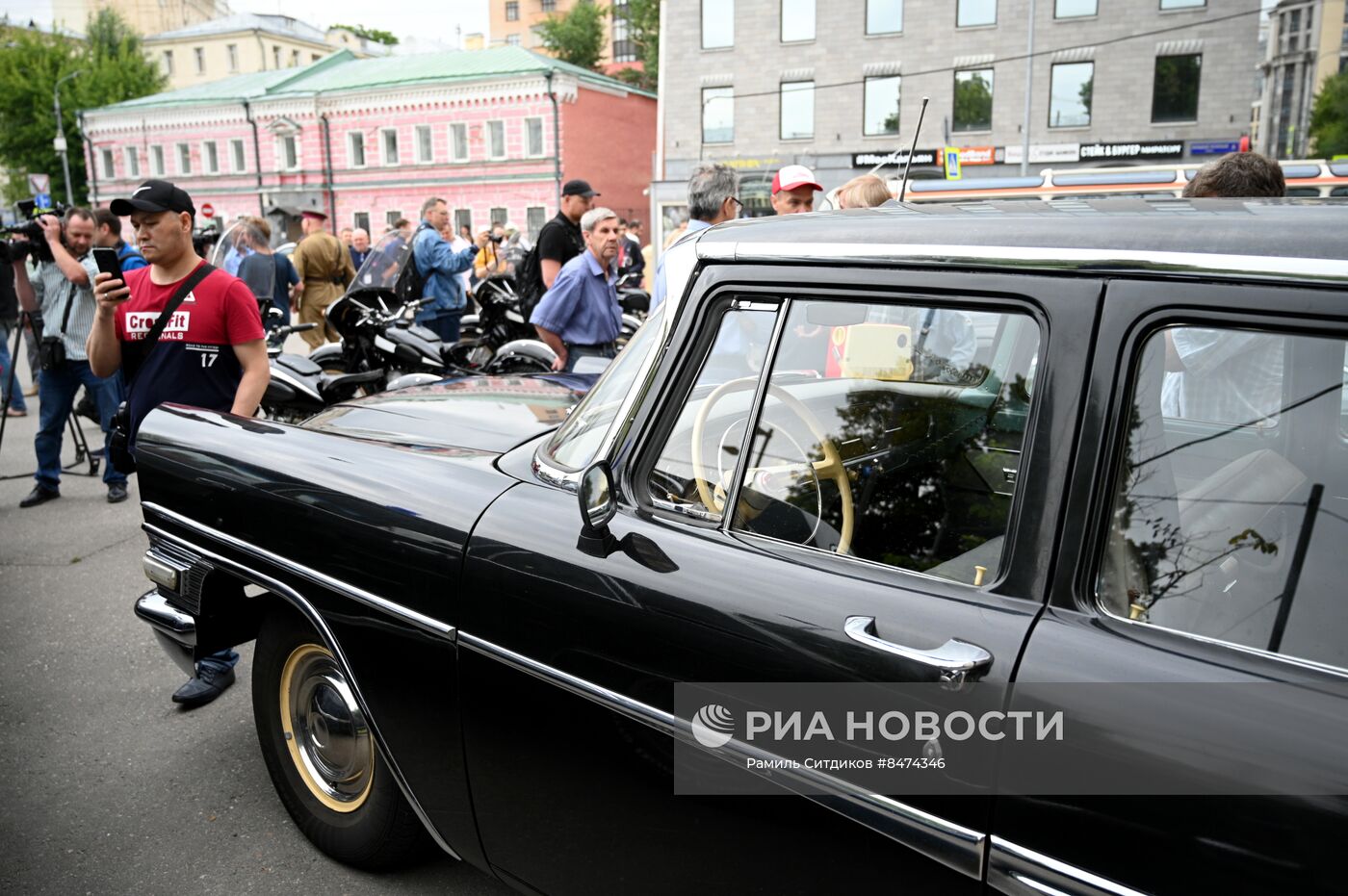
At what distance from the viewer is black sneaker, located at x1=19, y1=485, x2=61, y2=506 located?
22.0ft

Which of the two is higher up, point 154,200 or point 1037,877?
point 154,200

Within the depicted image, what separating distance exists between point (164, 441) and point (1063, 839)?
8.54 feet

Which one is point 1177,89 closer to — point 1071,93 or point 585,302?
point 1071,93

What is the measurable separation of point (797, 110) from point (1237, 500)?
35852 mm

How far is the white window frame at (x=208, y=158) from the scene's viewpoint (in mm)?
49263

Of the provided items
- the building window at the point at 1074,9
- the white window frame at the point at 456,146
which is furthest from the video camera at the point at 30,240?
the white window frame at the point at 456,146

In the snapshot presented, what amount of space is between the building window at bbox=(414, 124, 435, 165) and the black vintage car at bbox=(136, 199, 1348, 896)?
44.6 m

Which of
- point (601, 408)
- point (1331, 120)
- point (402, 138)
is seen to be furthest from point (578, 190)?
point (1331, 120)

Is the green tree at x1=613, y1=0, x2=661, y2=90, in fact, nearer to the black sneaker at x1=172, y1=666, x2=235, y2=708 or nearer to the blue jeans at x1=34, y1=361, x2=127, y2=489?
the blue jeans at x1=34, y1=361, x2=127, y2=489

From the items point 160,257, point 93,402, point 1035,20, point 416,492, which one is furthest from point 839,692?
point 1035,20

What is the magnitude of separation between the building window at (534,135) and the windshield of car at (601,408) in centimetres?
4185

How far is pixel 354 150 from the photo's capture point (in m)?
45.7

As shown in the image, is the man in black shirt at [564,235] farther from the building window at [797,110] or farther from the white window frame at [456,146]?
the white window frame at [456,146]

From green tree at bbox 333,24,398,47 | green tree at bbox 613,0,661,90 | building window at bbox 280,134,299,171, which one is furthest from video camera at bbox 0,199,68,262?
green tree at bbox 333,24,398,47
